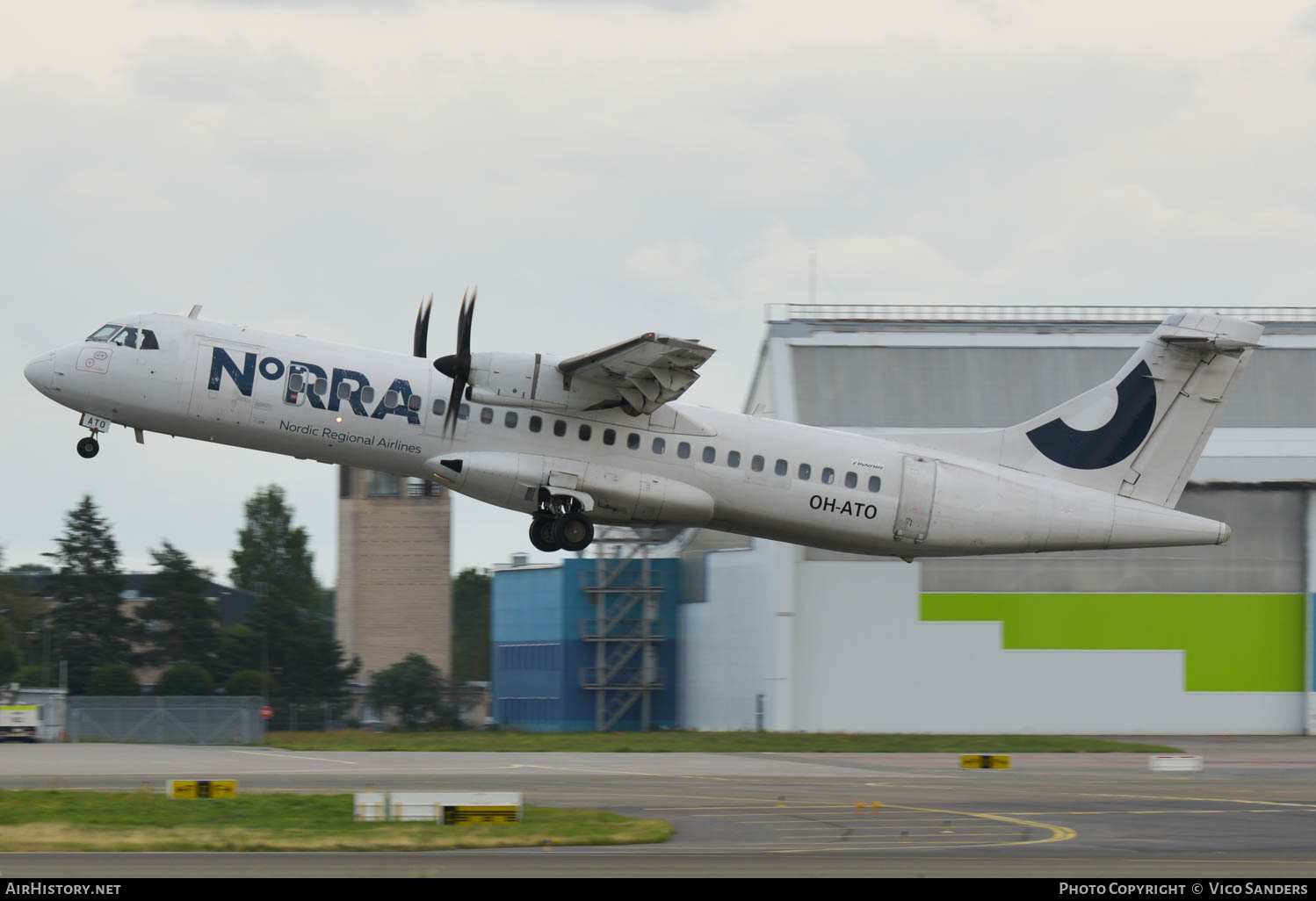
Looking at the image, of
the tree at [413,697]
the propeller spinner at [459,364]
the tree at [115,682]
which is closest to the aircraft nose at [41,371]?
the propeller spinner at [459,364]

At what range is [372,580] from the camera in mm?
85250

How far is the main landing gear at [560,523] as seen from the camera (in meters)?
28.7

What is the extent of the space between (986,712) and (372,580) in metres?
44.9

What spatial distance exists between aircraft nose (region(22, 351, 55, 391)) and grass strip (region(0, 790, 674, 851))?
7.28 meters

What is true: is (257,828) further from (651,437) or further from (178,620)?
(178,620)

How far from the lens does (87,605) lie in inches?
3253

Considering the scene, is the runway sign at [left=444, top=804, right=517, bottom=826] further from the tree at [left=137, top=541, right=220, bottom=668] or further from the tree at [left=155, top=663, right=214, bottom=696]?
the tree at [left=137, top=541, right=220, bottom=668]

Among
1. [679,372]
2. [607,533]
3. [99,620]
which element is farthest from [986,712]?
[99,620]

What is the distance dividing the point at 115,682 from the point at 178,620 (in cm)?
1256

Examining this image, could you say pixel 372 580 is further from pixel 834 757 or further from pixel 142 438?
pixel 142 438

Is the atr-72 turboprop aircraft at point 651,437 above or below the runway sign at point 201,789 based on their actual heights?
above

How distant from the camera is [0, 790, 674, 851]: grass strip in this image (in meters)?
20.9

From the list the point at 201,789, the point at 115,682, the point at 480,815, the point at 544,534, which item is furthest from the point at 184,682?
the point at 480,815

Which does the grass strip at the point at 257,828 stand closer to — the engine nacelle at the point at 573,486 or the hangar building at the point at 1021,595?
the engine nacelle at the point at 573,486
